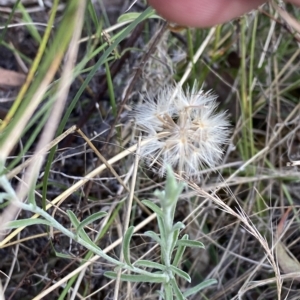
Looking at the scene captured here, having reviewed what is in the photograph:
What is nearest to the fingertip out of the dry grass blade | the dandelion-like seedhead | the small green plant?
the dandelion-like seedhead

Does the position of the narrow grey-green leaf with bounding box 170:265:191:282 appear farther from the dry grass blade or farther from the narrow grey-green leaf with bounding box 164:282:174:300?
the dry grass blade

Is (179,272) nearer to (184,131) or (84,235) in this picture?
(84,235)

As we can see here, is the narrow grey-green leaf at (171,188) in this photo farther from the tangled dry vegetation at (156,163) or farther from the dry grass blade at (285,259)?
the dry grass blade at (285,259)

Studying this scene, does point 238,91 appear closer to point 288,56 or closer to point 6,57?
point 288,56

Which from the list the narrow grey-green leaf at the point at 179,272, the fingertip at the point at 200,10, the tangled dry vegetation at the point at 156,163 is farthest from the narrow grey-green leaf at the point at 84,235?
the fingertip at the point at 200,10

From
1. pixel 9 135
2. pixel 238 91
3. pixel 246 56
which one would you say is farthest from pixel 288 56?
pixel 9 135

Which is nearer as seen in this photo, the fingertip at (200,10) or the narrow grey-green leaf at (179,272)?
the narrow grey-green leaf at (179,272)

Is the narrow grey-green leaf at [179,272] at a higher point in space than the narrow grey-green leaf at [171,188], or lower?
lower

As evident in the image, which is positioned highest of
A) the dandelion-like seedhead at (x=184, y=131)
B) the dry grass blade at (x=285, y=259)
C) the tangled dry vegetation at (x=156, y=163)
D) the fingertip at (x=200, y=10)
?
the fingertip at (x=200, y=10)
